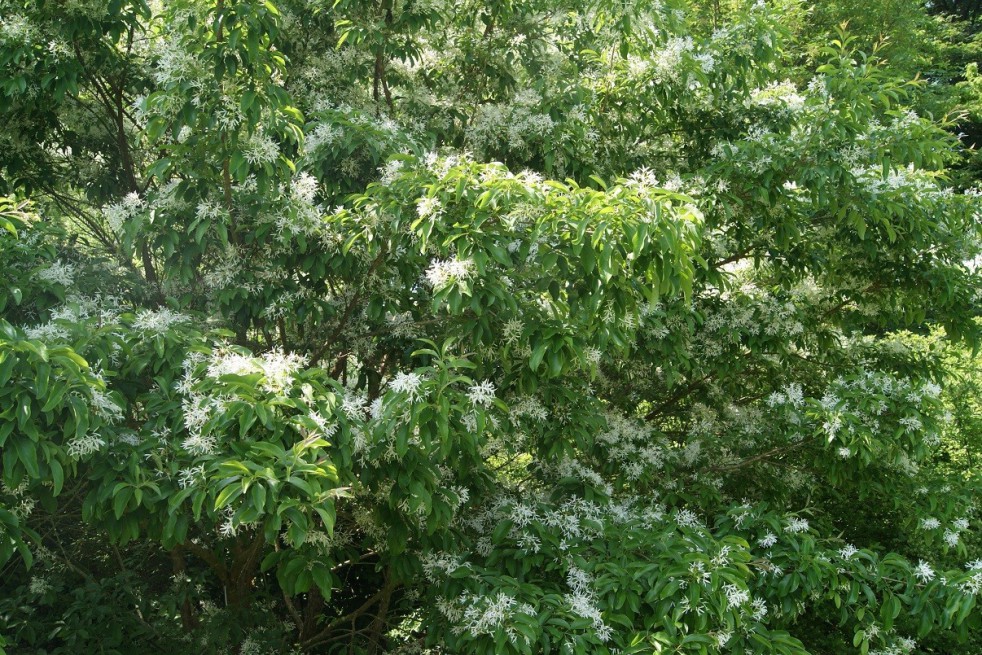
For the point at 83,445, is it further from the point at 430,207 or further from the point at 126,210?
the point at 430,207

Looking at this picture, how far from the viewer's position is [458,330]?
3.54 meters

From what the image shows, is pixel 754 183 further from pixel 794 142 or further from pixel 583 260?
pixel 583 260

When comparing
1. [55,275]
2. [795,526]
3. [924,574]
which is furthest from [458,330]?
[924,574]

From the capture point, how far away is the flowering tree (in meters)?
2.82

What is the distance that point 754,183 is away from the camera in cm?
420

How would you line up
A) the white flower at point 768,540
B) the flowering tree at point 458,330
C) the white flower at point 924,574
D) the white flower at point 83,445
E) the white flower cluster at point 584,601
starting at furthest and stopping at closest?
the white flower at point 768,540
the white flower at point 924,574
the white flower cluster at point 584,601
the flowering tree at point 458,330
the white flower at point 83,445

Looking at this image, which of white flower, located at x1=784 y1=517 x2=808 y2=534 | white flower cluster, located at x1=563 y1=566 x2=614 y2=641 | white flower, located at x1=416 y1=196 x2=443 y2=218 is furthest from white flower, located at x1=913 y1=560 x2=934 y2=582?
white flower, located at x1=416 y1=196 x2=443 y2=218

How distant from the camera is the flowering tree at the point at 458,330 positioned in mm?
2822

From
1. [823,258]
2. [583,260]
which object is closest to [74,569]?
[583,260]

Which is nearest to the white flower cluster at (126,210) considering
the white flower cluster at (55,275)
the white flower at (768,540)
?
the white flower cluster at (55,275)

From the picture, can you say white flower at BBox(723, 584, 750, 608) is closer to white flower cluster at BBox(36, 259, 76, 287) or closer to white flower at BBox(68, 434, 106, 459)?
white flower at BBox(68, 434, 106, 459)

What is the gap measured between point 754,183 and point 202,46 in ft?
8.24

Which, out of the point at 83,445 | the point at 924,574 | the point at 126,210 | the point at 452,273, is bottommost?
the point at 924,574

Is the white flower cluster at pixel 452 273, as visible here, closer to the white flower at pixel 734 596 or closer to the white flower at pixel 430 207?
the white flower at pixel 430 207
